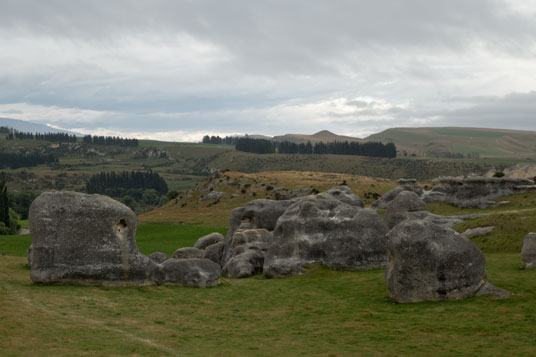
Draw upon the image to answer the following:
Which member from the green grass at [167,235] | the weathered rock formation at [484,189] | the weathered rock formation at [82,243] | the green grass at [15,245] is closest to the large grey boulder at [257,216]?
the green grass at [167,235]

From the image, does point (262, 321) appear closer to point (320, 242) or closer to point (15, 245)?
point (320, 242)

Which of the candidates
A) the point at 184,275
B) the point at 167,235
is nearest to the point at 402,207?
the point at 184,275

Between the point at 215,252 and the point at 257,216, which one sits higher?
the point at 257,216

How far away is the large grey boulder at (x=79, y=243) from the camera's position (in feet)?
99.3

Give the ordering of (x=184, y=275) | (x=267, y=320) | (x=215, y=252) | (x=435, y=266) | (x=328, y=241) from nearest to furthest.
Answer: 1. (x=267, y=320)
2. (x=435, y=266)
3. (x=184, y=275)
4. (x=328, y=241)
5. (x=215, y=252)

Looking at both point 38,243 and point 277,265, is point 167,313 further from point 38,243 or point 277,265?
point 277,265

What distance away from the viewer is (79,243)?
1204 inches

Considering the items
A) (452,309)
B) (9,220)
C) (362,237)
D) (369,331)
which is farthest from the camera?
(9,220)

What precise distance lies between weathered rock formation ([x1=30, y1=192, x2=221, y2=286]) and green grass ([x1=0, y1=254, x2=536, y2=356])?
1.17 metres

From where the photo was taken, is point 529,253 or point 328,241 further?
point 328,241

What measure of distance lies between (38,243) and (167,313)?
1078 cm

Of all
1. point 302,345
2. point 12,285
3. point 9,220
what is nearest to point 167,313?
point 302,345

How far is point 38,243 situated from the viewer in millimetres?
30391

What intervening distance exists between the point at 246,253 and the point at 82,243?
15406 millimetres
